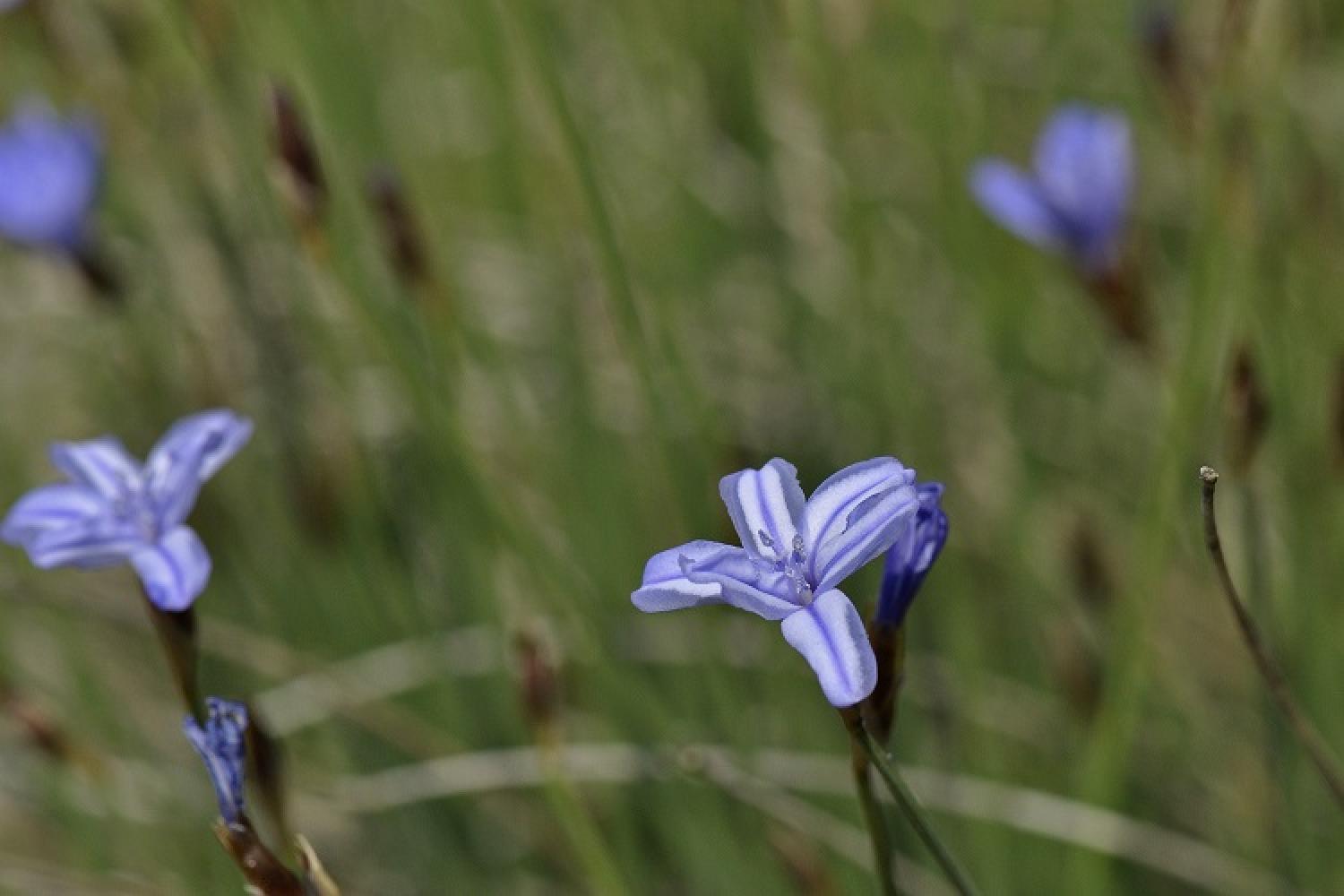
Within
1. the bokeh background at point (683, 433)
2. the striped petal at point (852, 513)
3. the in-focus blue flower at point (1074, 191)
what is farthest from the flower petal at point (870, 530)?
the in-focus blue flower at point (1074, 191)

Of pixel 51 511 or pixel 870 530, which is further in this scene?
pixel 51 511

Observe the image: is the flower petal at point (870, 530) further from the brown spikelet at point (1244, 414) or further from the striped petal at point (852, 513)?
the brown spikelet at point (1244, 414)

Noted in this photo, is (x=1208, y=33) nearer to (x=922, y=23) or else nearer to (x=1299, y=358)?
(x=922, y=23)

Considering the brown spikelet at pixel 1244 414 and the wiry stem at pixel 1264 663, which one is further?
A: the brown spikelet at pixel 1244 414

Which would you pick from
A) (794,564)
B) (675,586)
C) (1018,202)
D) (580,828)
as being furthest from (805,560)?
(1018,202)

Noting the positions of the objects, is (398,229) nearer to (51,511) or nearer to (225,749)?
(51,511)

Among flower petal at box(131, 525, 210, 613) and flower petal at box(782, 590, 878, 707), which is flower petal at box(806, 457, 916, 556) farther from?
flower petal at box(131, 525, 210, 613)
